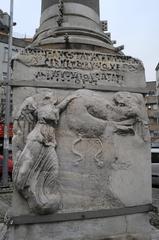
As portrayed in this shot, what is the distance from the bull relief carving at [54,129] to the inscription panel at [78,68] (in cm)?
20

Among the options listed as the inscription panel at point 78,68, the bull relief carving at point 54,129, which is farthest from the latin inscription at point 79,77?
the bull relief carving at point 54,129

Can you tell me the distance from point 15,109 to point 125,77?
1582mm

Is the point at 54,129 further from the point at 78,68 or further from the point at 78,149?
the point at 78,68

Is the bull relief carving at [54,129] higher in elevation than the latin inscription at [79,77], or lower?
lower

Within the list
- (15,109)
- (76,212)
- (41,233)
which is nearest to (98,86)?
(15,109)

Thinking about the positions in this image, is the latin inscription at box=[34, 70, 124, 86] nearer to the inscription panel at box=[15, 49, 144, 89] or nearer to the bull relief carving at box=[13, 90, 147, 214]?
the inscription panel at box=[15, 49, 144, 89]

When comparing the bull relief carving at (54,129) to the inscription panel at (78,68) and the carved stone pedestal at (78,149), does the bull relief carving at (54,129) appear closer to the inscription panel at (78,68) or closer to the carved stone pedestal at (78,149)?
the carved stone pedestal at (78,149)

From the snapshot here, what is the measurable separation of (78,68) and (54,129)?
3.07 ft

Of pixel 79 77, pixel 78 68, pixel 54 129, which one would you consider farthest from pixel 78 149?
pixel 78 68

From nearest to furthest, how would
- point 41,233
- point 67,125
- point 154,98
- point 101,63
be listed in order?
point 41,233, point 67,125, point 101,63, point 154,98

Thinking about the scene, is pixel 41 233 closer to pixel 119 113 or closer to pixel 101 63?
pixel 119 113

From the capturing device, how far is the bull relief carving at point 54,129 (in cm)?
462

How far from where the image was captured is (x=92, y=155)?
5016 mm

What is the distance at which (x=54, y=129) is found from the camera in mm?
4906
